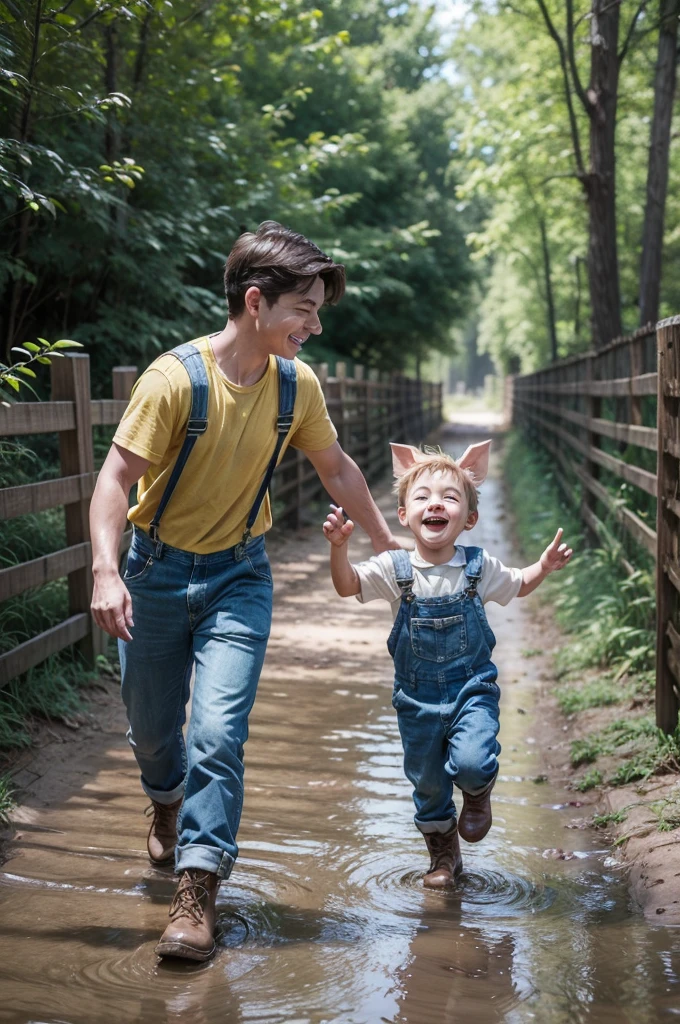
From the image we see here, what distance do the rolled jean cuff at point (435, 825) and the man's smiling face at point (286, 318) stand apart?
5.40 feet

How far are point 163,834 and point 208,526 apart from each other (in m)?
1.24

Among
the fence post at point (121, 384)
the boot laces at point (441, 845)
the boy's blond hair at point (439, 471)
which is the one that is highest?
the fence post at point (121, 384)

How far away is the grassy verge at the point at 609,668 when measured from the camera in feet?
16.3

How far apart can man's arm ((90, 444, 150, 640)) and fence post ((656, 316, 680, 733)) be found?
2.48 m

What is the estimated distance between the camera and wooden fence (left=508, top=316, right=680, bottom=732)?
4863 mm

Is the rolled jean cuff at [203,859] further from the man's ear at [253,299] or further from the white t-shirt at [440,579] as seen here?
the man's ear at [253,299]

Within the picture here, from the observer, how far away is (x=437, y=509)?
3746 millimetres

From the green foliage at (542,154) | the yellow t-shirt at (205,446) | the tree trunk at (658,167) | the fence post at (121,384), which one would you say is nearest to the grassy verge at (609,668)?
the yellow t-shirt at (205,446)

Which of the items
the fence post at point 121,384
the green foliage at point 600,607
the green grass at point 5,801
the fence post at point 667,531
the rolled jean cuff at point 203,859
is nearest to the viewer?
the rolled jean cuff at point 203,859

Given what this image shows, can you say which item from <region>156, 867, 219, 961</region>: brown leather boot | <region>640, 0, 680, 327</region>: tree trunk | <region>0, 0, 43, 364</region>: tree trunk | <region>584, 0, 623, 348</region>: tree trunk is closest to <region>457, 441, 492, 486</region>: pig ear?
<region>156, 867, 219, 961</region>: brown leather boot

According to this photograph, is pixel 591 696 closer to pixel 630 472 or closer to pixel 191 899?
pixel 630 472

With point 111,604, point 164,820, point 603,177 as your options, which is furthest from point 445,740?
point 603,177

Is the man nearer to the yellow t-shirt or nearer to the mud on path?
the yellow t-shirt

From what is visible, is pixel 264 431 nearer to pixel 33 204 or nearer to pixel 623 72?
pixel 33 204
